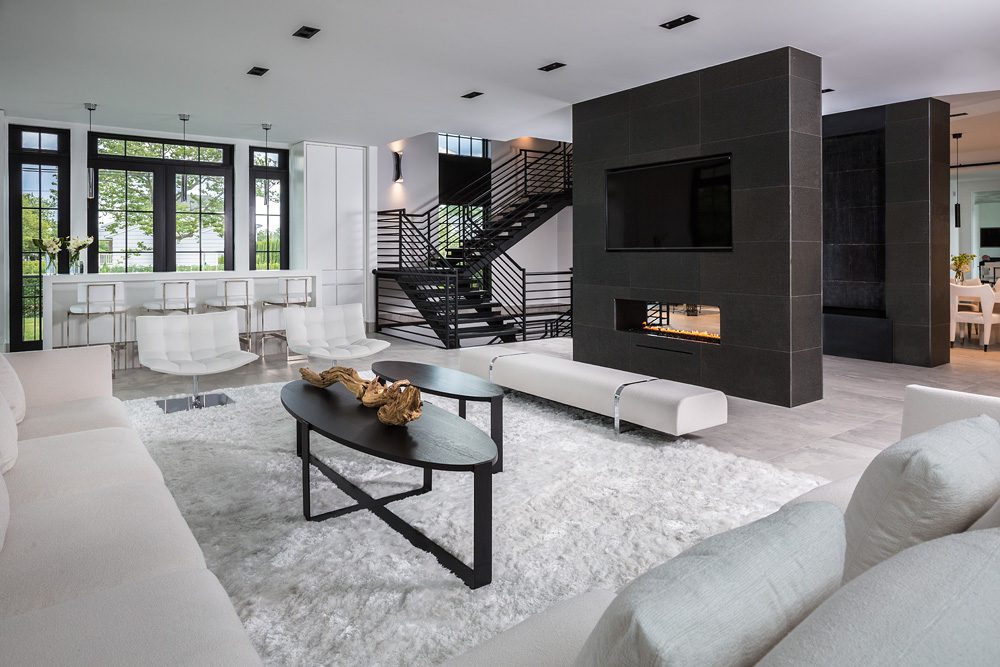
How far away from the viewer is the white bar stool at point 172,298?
768cm

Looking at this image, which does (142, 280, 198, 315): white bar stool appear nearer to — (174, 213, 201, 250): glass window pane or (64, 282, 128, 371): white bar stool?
(64, 282, 128, 371): white bar stool

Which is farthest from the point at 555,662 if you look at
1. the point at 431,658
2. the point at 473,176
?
the point at 473,176

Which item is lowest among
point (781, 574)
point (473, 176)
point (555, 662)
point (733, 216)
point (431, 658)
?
point (431, 658)

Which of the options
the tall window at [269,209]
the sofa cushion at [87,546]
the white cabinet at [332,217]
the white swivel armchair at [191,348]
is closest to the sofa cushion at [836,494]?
the sofa cushion at [87,546]

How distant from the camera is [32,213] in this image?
8.38 meters

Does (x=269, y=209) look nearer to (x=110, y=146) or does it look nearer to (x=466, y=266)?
(x=110, y=146)

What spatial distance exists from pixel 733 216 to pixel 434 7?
2881 mm

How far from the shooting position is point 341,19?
480 cm

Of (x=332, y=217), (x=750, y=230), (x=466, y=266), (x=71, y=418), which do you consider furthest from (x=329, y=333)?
(x=466, y=266)

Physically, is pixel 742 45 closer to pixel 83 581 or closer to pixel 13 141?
pixel 83 581

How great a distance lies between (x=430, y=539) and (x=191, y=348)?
3670mm

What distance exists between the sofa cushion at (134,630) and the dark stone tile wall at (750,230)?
15.7 feet

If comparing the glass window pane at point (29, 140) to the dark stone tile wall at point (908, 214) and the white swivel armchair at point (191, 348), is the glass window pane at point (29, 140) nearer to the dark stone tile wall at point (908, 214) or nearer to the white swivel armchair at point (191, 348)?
the white swivel armchair at point (191, 348)

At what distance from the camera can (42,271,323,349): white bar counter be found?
23.3 ft
